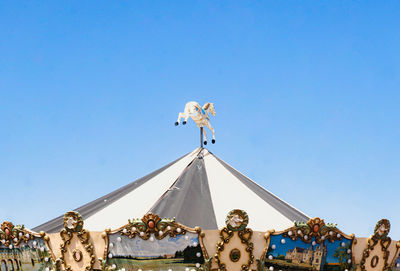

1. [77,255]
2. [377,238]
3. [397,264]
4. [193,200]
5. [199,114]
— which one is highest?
[199,114]

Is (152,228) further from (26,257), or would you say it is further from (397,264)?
(397,264)

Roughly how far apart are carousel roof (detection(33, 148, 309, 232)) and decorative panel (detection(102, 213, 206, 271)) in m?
0.44

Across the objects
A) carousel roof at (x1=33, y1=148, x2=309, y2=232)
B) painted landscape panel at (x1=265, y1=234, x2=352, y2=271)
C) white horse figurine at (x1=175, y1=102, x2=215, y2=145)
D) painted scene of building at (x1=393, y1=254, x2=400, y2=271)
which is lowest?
painted scene of building at (x1=393, y1=254, x2=400, y2=271)

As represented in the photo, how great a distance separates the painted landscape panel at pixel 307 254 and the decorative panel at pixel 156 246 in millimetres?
1112

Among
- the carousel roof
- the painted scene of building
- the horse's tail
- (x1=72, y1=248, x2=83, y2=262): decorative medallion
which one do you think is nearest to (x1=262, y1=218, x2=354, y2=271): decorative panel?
the carousel roof

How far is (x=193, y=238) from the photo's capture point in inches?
262

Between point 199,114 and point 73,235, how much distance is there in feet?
12.6

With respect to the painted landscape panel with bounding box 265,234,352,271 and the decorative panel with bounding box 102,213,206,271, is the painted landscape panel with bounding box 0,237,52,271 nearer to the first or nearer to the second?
the decorative panel with bounding box 102,213,206,271

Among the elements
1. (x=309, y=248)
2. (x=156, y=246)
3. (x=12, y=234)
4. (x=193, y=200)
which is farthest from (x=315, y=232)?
(x=12, y=234)

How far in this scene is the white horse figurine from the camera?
9562 mm

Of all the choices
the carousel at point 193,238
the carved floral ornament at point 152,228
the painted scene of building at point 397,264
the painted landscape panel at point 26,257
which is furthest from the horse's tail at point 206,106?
the painted scene of building at point 397,264

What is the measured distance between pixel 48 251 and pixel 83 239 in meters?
0.66

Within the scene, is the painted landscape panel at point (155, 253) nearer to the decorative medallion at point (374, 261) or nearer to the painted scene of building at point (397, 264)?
the decorative medallion at point (374, 261)

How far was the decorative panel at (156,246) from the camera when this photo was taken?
666 centimetres
